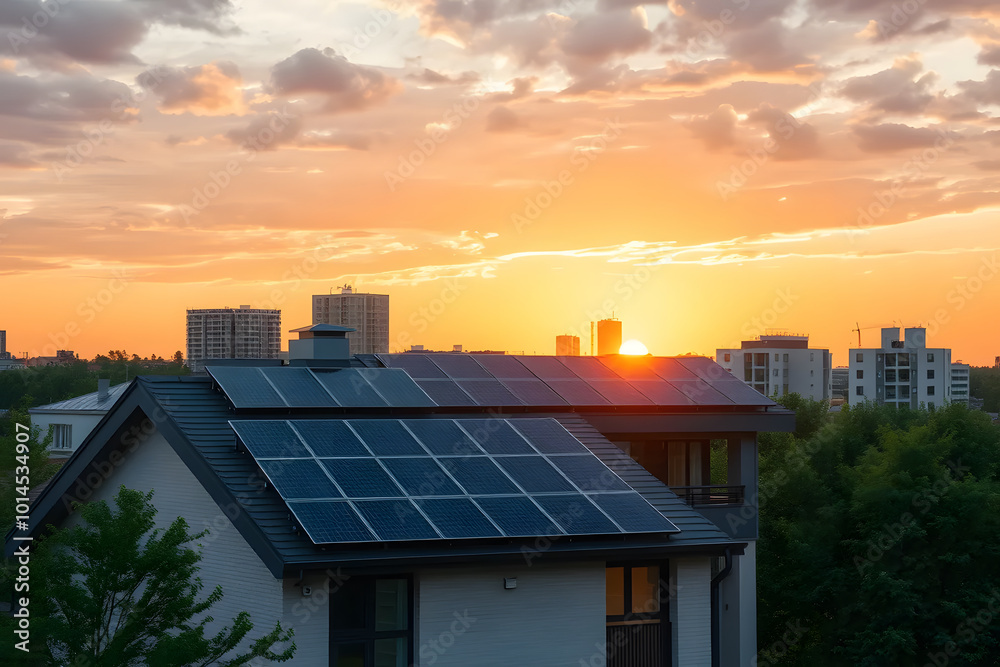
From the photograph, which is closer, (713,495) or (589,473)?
(589,473)

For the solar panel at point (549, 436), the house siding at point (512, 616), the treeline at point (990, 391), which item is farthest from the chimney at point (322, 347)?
the treeline at point (990, 391)

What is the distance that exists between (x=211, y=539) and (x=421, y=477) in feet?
13.0

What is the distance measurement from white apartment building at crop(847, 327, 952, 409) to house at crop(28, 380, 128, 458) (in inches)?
4359

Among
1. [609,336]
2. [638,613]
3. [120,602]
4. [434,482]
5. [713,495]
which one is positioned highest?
[609,336]

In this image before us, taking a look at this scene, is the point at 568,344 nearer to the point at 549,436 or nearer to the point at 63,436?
the point at 549,436

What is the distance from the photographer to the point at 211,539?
1877 cm

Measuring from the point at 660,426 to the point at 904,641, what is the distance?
9.22 meters

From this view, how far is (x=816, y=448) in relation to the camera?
47.1 m

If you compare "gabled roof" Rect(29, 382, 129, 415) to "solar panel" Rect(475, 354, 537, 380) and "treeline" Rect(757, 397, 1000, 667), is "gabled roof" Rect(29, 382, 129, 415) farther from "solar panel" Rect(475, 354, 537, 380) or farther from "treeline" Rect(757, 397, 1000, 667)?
"treeline" Rect(757, 397, 1000, 667)

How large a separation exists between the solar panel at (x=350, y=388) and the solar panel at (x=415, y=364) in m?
2.02

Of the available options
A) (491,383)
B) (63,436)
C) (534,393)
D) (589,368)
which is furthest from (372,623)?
(63,436)

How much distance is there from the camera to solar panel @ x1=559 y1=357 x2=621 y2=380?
90.4 ft

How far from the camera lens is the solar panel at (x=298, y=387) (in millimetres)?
21484

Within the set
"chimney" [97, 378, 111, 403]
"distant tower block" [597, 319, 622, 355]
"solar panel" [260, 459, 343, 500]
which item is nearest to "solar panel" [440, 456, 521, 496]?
"solar panel" [260, 459, 343, 500]
